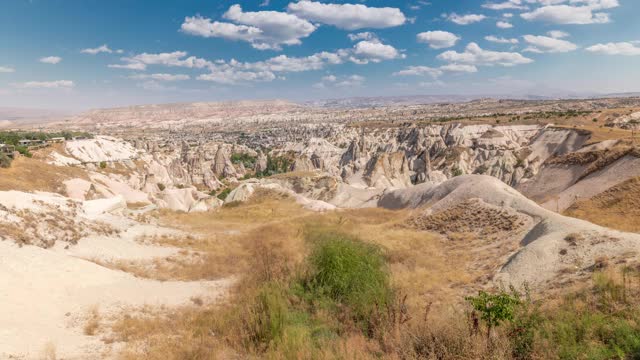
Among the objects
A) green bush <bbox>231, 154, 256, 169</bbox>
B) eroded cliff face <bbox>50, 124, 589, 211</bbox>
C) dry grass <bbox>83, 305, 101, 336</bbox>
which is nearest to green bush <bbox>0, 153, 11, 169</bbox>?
eroded cliff face <bbox>50, 124, 589, 211</bbox>

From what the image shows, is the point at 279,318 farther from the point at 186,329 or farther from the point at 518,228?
the point at 518,228

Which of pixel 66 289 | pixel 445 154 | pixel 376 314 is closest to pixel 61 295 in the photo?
pixel 66 289

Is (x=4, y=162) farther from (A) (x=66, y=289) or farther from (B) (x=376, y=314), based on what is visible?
(B) (x=376, y=314)

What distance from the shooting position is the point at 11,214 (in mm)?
15359

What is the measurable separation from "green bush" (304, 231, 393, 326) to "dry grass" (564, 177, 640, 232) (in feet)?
49.9

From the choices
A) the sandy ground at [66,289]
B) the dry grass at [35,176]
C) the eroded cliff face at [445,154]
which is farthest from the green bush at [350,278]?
the eroded cliff face at [445,154]

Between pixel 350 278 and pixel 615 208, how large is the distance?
19.8 meters

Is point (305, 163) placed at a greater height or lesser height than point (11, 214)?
lesser

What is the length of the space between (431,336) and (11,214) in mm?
16353

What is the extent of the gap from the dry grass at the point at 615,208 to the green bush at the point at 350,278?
49.9ft

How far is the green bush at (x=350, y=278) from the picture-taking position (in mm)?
9234

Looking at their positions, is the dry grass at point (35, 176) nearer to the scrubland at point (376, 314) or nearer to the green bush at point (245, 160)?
the scrubland at point (376, 314)

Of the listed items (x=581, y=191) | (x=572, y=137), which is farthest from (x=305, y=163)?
(x=581, y=191)

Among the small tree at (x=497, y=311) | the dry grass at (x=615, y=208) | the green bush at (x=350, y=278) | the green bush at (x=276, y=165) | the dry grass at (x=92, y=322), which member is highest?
the small tree at (x=497, y=311)
